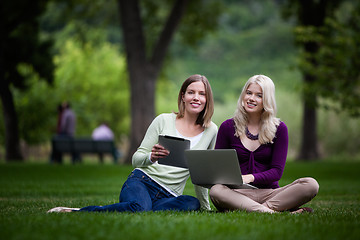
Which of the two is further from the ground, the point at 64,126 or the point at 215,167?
the point at 215,167

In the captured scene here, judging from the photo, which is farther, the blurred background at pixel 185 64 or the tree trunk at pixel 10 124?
the tree trunk at pixel 10 124

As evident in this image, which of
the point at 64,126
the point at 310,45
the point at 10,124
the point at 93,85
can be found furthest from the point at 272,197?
the point at 93,85

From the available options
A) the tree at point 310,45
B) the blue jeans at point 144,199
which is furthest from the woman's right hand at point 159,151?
the tree at point 310,45

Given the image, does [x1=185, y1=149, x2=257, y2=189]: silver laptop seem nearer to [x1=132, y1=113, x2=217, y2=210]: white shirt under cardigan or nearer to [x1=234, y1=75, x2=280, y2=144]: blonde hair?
[x1=132, y1=113, x2=217, y2=210]: white shirt under cardigan

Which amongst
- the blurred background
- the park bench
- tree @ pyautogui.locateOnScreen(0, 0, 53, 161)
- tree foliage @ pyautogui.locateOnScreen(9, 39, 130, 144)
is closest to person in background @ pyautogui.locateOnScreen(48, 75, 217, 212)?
the blurred background

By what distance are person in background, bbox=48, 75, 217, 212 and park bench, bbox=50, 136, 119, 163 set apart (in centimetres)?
1369

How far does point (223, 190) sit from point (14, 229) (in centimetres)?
238

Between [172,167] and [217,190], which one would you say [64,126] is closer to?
[172,167]

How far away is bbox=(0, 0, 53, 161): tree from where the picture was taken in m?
20.6

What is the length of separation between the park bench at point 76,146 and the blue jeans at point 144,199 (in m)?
13.8

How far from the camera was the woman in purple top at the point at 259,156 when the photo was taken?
6.04 m

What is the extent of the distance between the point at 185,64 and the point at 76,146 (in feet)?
103

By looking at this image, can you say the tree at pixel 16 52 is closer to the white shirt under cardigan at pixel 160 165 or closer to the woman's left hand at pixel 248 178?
the white shirt under cardigan at pixel 160 165

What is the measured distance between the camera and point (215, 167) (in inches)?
235
